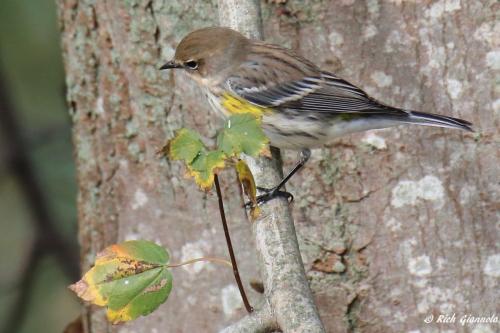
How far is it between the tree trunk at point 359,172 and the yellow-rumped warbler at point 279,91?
62 millimetres

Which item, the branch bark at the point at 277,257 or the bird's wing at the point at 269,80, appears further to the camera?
the bird's wing at the point at 269,80

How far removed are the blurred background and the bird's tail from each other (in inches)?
101

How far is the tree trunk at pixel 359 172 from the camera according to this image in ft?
11.4

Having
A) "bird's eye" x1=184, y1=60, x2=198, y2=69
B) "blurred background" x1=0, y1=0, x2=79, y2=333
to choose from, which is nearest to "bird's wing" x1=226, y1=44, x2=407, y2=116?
"bird's eye" x1=184, y1=60, x2=198, y2=69

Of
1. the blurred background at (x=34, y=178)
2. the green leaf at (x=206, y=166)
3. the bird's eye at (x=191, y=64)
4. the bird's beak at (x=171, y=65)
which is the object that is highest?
the bird's beak at (x=171, y=65)

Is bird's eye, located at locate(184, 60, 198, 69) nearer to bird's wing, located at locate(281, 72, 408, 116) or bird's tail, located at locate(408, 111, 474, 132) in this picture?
bird's wing, located at locate(281, 72, 408, 116)

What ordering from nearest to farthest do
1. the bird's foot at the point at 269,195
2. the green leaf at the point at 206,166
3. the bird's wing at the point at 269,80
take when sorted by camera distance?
the green leaf at the point at 206,166 → the bird's foot at the point at 269,195 → the bird's wing at the point at 269,80

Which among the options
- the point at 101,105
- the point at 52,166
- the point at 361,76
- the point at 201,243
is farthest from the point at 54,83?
the point at 361,76

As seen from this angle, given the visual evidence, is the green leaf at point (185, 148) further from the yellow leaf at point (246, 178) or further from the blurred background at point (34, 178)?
the blurred background at point (34, 178)

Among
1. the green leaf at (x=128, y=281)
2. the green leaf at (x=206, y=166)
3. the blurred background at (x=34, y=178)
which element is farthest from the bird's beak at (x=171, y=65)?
the blurred background at (x=34, y=178)

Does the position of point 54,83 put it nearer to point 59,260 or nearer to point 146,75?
point 59,260

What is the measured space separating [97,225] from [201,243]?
1.94 feet

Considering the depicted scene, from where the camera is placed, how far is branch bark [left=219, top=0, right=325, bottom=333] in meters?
2.45

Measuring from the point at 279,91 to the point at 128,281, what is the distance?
1649 millimetres
